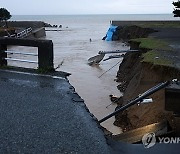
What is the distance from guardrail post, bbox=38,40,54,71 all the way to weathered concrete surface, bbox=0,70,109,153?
60.4 inches

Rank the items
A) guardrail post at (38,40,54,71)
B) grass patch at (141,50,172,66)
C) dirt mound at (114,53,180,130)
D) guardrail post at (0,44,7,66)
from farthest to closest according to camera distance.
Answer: grass patch at (141,50,172,66)
guardrail post at (0,44,7,66)
guardrail post at (38,40,54,71)
dirt mound at (114,53,180,130)

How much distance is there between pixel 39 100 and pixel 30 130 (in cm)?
171

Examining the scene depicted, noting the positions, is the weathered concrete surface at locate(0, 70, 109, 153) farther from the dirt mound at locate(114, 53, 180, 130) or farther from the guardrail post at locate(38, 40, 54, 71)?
the dirt mound at locate(114, 53, 180, 130)

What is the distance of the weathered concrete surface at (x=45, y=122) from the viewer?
438 cm

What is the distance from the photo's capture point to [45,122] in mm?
5277

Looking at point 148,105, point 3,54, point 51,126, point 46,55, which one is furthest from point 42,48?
point 51,126

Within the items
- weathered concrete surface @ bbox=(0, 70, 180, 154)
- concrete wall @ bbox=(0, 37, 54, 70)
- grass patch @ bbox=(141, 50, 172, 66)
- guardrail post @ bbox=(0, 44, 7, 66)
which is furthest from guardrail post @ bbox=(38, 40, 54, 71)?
grass patch @ bbox=(141, 50, 172, 66)

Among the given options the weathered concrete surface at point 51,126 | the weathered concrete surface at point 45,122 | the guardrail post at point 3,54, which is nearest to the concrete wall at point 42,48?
the guardrail post at point 3,54

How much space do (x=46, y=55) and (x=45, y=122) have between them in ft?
14.1

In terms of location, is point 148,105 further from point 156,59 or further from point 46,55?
point 46,55

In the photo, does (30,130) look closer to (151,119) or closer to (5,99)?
(5,99)

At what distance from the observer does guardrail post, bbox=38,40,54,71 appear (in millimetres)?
9195

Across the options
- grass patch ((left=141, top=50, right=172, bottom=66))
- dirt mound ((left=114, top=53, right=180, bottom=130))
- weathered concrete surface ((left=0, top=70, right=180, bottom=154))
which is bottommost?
dirt mound ((left=114, top=53, right=180, bottom=130))

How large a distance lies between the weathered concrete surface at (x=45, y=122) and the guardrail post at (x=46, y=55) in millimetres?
1534
